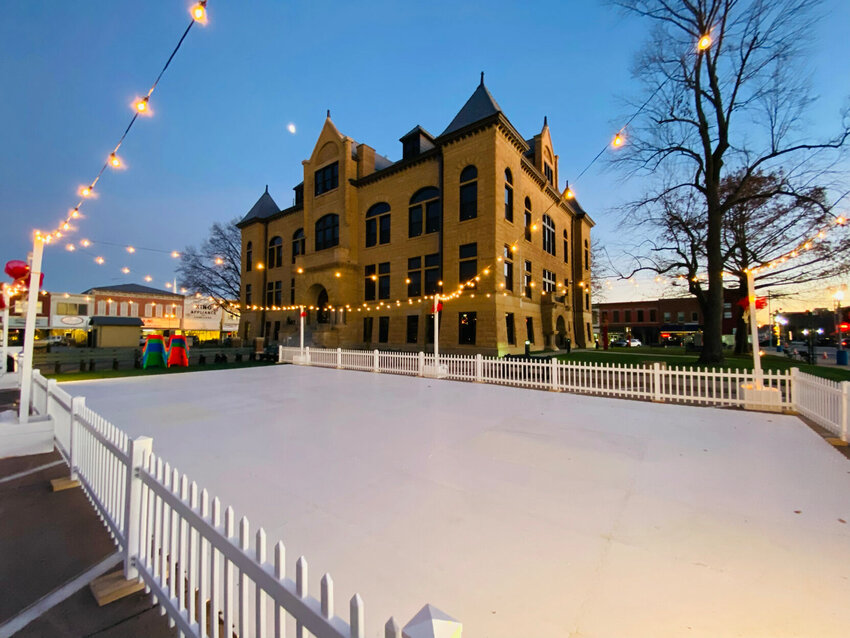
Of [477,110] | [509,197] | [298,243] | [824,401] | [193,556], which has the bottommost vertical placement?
[193,556]

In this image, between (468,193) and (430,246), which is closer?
(468,193)

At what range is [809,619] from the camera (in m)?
2.00

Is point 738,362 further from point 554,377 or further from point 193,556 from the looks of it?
point 193,556

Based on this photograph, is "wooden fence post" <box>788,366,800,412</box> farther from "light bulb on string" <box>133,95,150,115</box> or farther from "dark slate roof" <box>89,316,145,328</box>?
"dark slate roof" <box>89,316,145,328</box>

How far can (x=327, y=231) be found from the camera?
24625 mm

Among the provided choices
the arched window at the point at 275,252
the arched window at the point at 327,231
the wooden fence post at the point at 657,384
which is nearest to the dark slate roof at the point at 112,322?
the arched window at the point at 275,252

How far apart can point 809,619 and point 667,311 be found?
6199 centimetres

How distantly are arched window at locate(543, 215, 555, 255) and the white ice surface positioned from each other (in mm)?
20074

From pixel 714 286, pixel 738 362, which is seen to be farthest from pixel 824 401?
pixel 738 362

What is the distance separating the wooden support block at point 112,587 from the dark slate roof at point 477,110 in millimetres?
19983

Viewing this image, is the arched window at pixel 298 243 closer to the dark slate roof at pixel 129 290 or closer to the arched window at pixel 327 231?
the arched window at pixel 327 231

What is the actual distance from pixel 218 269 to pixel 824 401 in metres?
40.1

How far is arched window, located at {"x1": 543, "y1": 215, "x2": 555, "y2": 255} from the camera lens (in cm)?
2496

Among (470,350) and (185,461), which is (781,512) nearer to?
(185,461)
